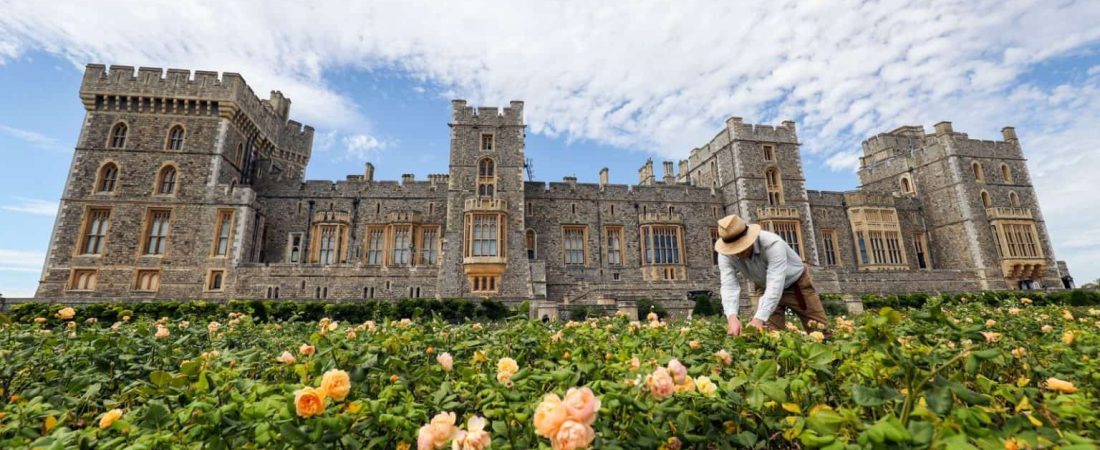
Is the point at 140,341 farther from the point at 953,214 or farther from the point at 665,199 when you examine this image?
the point at 953,214

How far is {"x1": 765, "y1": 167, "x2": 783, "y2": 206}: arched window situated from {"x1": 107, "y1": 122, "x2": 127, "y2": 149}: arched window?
32296 mm

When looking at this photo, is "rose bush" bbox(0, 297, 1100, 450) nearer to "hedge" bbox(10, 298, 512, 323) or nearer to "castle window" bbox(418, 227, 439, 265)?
"hedge" bbox(10, 298, 512, 323)

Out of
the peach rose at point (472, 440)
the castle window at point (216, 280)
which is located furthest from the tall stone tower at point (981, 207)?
Answer: the castle window at point (216, 280)

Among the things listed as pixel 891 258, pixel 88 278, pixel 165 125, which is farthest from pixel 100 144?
pixel 891 258

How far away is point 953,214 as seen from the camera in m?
27.0

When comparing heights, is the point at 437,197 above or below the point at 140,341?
above

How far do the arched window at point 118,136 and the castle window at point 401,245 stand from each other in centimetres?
1239

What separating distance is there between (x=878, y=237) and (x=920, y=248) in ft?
11.5

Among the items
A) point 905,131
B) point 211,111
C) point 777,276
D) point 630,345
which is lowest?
point 630,345

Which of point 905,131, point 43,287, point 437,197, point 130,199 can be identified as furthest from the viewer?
point 905,131

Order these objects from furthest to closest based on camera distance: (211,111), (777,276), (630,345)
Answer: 1. (211,111)
2. (777,276)
3. (630,345)

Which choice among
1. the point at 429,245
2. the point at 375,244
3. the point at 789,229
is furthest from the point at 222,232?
the point at 789,229

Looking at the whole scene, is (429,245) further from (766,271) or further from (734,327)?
(734,327)

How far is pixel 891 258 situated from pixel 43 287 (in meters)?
42.2
